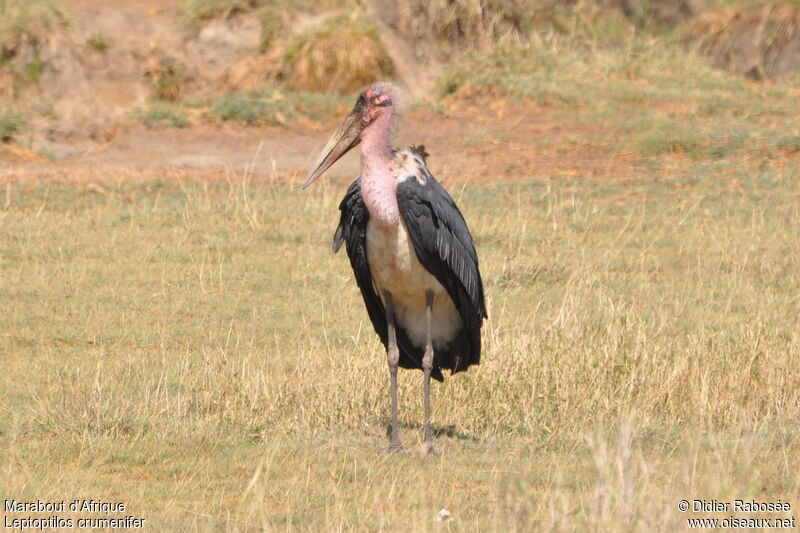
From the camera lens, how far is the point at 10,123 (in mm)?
14031

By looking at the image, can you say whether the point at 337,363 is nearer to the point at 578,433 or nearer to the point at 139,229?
the point at 578,433

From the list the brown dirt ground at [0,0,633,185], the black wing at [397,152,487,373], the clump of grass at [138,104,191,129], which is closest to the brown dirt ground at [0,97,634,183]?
the brown dirt ground at [0,0,633,185]

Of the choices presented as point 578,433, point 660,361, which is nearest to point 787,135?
point 660,361

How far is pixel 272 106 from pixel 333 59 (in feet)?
5.31

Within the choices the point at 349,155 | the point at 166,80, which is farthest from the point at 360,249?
the point at 166,80

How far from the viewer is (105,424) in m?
5.46

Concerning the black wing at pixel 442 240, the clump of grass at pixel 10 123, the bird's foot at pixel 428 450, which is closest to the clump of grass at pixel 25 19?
the clump of grass at pixel 10 123

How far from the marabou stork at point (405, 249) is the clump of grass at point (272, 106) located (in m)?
8.90

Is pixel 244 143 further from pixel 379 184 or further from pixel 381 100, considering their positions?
pixel 379 184

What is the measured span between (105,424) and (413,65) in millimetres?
12561

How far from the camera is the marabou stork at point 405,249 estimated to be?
538 centimetres

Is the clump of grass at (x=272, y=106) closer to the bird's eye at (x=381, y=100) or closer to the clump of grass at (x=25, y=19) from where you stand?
the clump of grass at (x=25, y=19)

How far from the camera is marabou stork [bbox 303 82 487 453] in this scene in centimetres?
538

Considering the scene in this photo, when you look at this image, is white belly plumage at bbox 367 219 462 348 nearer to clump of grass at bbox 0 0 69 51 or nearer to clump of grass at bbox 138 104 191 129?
clump of grass at bbox 138 104 191 129
